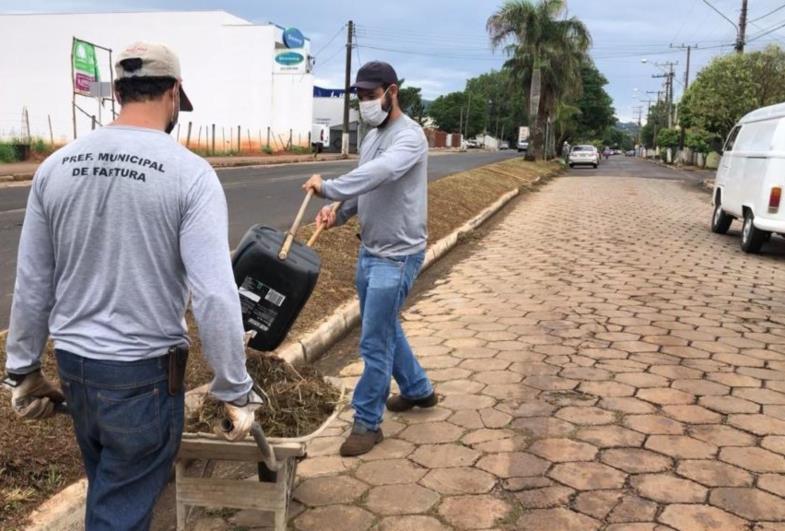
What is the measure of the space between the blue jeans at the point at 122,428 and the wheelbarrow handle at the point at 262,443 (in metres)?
0.15

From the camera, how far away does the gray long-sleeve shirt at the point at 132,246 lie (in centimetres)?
198

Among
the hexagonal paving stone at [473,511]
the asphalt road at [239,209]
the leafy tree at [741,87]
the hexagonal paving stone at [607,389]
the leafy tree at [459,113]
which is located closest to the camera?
the hexagonal paving stone at [473,511]

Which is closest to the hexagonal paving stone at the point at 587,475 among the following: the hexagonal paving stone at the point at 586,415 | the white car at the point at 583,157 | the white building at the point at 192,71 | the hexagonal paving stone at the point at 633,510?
the hexagonal paving stone at the point at 633,510

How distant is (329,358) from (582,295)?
3044mm

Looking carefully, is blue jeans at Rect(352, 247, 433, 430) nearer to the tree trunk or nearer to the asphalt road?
the asphalt road

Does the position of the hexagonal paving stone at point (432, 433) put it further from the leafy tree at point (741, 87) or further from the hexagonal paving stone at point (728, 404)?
the leafy tree at point (741, 87)

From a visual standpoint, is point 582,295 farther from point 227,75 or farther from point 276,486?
point 227,75

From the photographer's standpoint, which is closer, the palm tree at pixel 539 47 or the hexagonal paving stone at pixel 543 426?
the hexagonal paving stone at pixel 543 426

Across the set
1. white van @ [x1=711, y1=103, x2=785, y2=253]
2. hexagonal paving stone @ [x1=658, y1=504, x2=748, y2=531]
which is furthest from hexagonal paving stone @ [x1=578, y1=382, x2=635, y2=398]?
white van @ [x1=711, y1=103, x2=785, y2=253]

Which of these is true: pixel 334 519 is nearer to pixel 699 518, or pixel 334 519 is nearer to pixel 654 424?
pixel 699 518

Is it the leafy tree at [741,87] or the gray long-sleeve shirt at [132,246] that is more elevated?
the leafy tree at [741,87]

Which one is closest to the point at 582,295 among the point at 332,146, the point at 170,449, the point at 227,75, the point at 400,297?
the point at 400,297

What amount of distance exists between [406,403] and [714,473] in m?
1.67

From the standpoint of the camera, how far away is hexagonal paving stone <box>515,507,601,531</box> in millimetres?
3111
